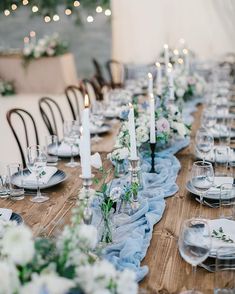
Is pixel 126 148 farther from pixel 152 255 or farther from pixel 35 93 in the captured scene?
pixel 35 93

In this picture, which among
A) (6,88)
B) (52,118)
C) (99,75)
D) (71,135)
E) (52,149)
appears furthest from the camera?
(6,88)

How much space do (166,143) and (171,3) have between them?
633cm

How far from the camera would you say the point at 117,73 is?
8.93m

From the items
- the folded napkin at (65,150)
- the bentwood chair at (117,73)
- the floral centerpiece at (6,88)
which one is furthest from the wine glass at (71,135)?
the floral centerpiece at (6,88)

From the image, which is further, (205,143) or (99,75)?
(99,75)

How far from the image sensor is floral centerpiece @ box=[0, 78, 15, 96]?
28.6 ft

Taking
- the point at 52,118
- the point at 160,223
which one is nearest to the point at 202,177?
the point at 160,223

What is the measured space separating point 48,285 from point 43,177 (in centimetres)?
142

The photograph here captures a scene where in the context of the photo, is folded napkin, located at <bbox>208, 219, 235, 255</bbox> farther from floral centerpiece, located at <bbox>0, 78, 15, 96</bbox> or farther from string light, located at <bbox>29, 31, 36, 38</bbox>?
string light, located at <bbox>29, 31, 36, 38</bbox>

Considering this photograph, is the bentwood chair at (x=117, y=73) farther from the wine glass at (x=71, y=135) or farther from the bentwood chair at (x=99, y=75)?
the wine glass at (x=71, y=135)

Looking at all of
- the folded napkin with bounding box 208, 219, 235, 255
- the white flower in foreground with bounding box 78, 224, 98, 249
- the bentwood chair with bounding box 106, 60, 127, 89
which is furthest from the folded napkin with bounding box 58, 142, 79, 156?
the bentwood chair with bounding box 106, 60, 127, 89

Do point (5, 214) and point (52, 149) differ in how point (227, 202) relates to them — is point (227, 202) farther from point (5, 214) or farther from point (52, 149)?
point (52, 149)

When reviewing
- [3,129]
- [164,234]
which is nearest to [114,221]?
[164,234]

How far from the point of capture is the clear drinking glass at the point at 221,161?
8.21ft
